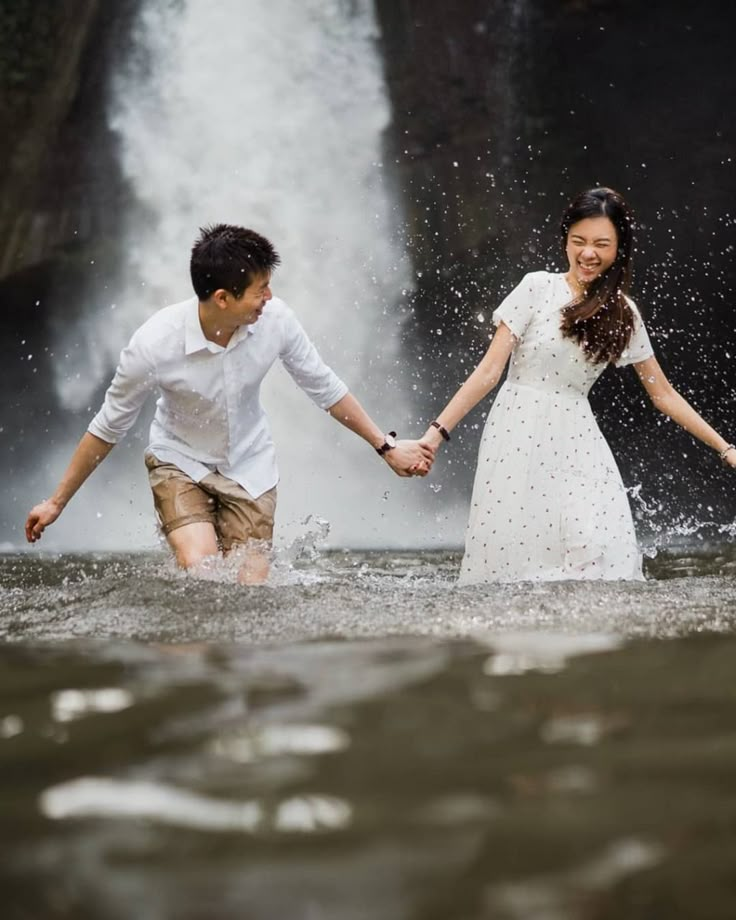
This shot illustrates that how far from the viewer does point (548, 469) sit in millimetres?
4398

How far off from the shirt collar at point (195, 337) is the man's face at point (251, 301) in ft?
0.39

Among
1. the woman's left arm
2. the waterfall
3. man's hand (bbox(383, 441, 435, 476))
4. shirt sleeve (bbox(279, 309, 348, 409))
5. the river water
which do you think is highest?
the waterfall

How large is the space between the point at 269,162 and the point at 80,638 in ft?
29.3

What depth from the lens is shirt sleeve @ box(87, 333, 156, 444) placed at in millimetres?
4129

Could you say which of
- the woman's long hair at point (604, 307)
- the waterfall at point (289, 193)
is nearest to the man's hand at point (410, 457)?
the woman's long hair at point (604, 307)

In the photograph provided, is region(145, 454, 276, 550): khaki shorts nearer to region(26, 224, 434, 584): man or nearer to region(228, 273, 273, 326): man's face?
region(26, 224, 434, 584): man

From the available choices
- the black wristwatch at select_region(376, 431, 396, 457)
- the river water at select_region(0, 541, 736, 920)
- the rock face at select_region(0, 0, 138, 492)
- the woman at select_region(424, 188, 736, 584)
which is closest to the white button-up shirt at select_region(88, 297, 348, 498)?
the black wristwatch at select_region(376, 431, 396, 457)

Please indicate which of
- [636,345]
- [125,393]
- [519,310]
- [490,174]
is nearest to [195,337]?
[125,393]

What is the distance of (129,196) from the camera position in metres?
11.4

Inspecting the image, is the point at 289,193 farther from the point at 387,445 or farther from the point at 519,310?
the point at 519,310

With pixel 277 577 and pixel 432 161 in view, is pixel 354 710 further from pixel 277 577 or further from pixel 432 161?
pixel 432 161

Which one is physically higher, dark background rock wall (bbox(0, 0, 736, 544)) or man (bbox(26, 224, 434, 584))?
dark background rock wall (bbox(0, 0, 736, 544))

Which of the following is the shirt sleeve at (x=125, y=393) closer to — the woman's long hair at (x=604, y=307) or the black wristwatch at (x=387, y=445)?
the black wristwatch at (x=387, y=445)

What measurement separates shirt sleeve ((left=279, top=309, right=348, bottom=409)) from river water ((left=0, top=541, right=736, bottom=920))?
143 centimetres
